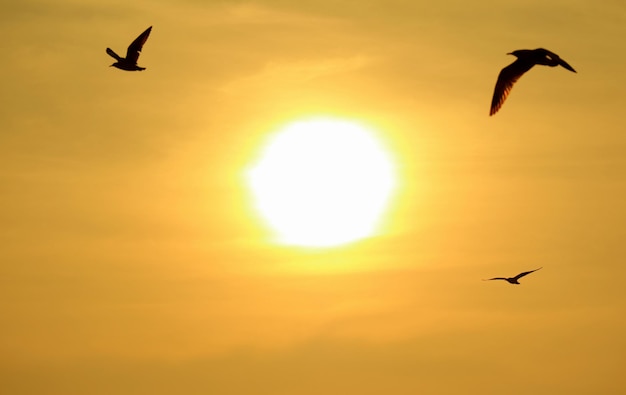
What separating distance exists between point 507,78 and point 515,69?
714 millimetres

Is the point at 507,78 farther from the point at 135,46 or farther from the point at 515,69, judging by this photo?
the point at 135,46

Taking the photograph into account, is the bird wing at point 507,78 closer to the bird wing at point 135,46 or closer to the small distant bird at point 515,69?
the small distant bird at point 515,69

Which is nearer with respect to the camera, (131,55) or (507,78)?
(507,78)

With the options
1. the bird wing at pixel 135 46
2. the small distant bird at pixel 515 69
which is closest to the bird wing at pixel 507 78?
the small distant bird at pixel 515 69

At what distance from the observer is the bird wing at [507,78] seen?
255 feet

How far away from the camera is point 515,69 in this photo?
78562 millimetres

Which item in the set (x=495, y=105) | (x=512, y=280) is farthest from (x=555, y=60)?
(x=512, y=280)

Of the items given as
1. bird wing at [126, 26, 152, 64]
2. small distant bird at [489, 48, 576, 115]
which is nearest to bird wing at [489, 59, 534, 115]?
small distant bird at [489, 48, 576, 115]

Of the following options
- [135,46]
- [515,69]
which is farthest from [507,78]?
[135,46]

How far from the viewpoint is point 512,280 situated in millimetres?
103250

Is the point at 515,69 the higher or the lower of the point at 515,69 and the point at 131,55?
the lower

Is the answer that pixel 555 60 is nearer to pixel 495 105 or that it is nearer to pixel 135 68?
pixel 495 105

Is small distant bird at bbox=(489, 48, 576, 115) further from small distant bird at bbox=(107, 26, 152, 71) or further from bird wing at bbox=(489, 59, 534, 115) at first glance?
small distant bird at bbox=(107, 26, 152, 71)

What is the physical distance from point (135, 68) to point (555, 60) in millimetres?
39024
